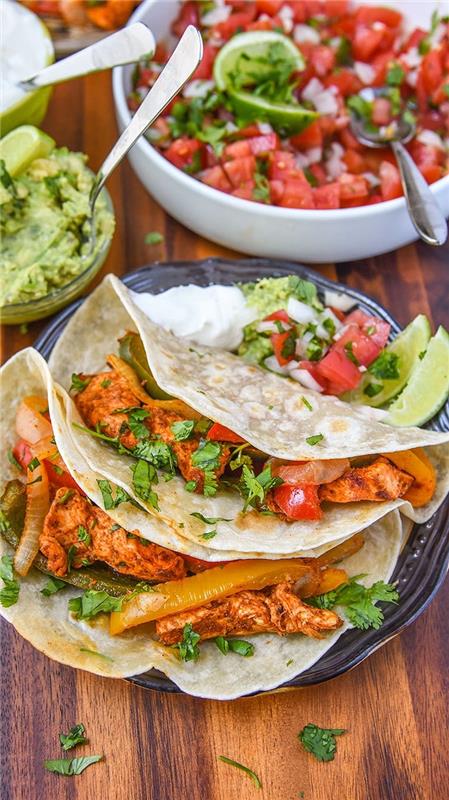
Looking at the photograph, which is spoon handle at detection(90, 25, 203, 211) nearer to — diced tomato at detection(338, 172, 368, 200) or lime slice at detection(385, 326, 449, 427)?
diced tomato at detection(338, 172, 368, 200)

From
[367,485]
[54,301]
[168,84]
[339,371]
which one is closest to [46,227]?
[54,301]

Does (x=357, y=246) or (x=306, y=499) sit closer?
(x=306, y=499)

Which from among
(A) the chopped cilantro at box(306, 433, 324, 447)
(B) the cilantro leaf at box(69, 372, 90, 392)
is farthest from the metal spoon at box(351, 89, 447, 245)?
(B) the cilantro leaf at box(69, 372, 90, 392)

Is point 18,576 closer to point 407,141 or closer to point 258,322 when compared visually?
point 258,322

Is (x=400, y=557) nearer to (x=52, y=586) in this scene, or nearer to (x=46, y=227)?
A: (x=52, y=586)

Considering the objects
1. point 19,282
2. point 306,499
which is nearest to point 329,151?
point 19,282
